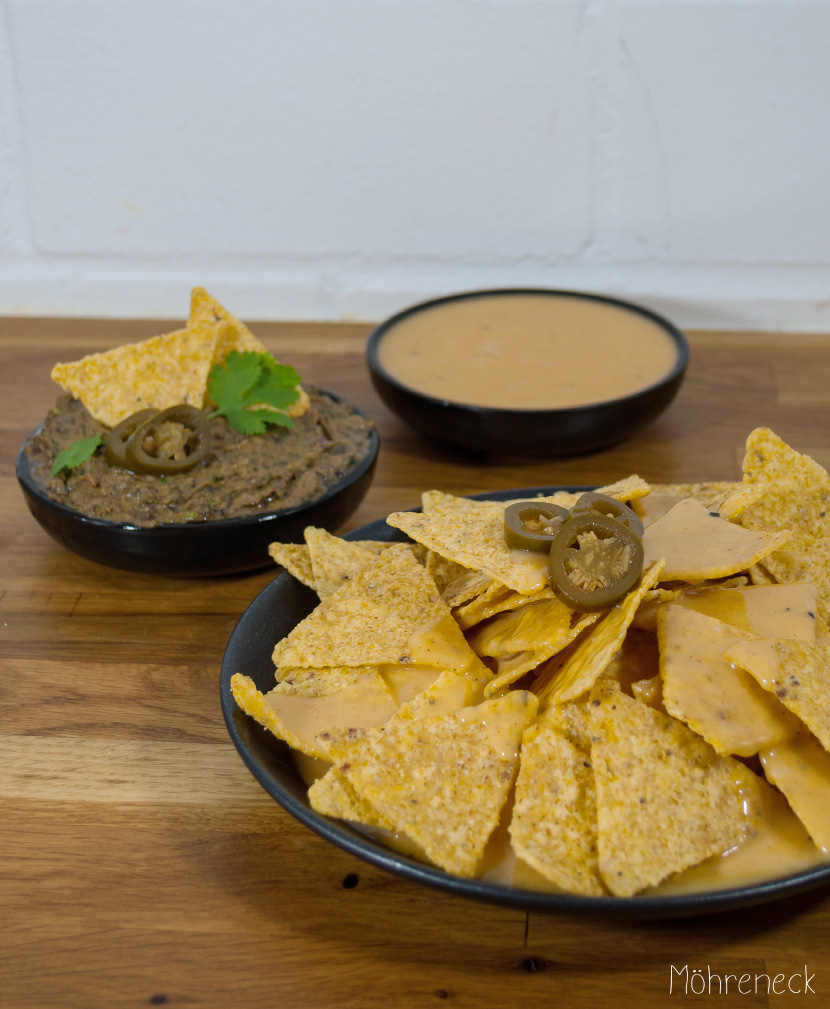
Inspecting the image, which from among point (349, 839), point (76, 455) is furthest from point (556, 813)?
point (76, 455)

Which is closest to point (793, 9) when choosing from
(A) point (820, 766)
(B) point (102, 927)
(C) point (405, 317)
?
(C) point (405, 317)

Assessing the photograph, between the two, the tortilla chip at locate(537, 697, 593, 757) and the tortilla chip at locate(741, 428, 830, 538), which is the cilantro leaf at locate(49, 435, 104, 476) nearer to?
the tortilla chip at locate(537, 697, 593, 757)

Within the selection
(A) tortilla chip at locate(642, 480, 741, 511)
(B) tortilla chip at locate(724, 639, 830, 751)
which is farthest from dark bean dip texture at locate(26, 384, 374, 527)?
(B) tortilla chip at locate(724, 639, 830, 751)

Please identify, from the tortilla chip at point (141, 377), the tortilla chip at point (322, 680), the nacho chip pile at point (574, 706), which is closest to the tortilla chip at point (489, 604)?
the nacho chip pile at point (574, 706)

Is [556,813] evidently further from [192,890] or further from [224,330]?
[224,330]

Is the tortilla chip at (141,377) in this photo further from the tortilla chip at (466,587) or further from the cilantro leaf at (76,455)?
the tortilla chip at (466,587)
